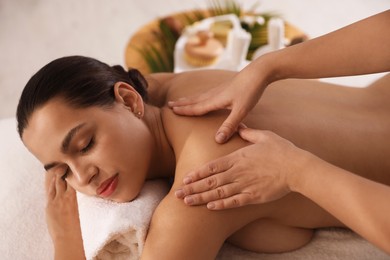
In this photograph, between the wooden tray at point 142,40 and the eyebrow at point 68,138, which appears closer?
the eyebrow at point 68,138

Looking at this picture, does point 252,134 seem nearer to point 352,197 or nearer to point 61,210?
point 352,197

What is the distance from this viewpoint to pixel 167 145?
1205mm

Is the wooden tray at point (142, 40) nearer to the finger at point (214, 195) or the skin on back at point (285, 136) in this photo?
the skin on back at point (285, 136)

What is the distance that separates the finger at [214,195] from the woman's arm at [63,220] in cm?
34

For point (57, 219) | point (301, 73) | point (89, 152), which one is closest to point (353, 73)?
point (301, 73)

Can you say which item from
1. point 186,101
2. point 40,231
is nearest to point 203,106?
point 186,101

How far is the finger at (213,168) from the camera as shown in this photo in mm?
993

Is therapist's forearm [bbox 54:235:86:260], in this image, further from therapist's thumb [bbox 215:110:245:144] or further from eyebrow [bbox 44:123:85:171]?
therapist's thumb [bbox 215:110:245:144]

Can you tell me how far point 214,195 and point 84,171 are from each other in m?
0.31

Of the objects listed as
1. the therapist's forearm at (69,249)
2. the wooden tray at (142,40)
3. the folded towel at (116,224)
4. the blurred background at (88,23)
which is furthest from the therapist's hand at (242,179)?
the blurred background at (88,23)

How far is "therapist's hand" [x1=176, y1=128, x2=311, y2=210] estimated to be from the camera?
0.97 metres

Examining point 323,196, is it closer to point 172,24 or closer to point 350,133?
point 350,133

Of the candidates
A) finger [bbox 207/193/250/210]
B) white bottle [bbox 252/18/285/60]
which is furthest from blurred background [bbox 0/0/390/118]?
finger [bbox 207/193/250/210]

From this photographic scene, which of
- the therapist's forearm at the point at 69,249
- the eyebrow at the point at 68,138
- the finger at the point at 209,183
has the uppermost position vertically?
the eyebrow at the point at 68,138
